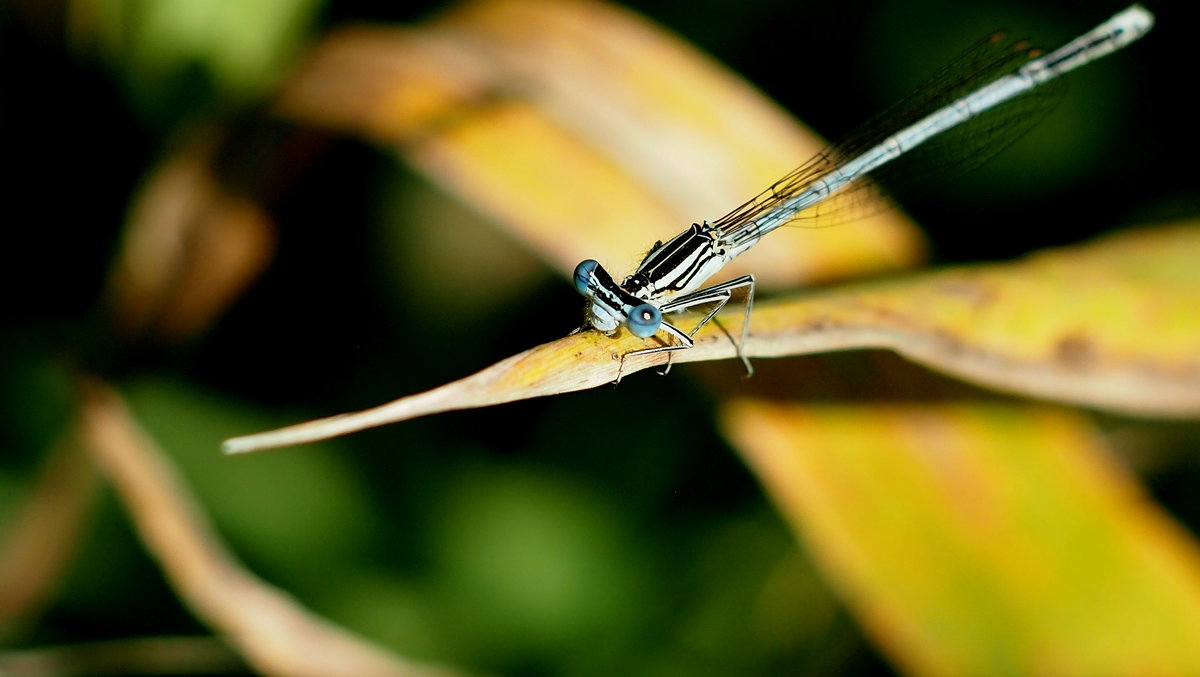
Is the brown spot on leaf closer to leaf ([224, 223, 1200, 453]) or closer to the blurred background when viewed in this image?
leaf ([224, 223, 1200, 453])

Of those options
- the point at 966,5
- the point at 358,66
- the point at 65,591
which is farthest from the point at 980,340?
the point at 65,591

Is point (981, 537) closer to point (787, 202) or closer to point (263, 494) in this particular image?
point (787, 202)

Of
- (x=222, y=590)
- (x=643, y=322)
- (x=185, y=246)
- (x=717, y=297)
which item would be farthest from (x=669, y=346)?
(x=185, y=246)

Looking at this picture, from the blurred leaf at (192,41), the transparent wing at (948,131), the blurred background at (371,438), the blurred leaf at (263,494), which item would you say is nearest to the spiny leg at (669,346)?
the blurred background at (371,438)

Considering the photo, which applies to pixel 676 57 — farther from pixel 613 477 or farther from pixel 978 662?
pixel 978 662

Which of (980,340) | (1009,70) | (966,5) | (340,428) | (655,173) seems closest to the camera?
(340,428)

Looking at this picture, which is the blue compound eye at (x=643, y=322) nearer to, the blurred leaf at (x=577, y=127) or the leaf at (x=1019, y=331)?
the leaf at (x=1019, y=331)
